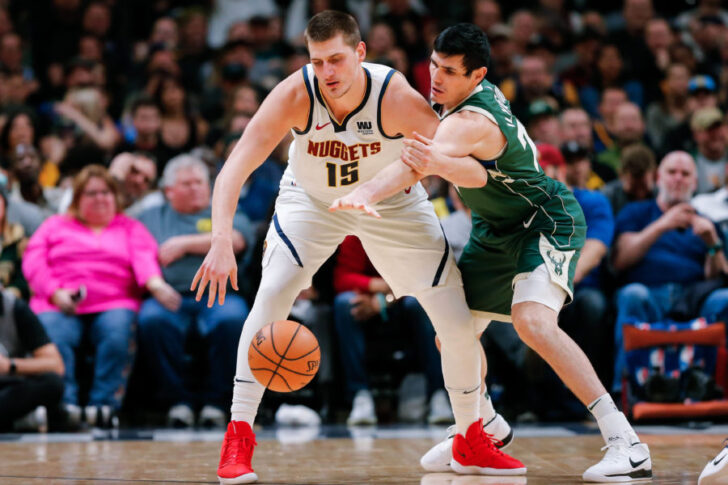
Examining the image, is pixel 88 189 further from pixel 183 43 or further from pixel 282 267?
pixel 183 43

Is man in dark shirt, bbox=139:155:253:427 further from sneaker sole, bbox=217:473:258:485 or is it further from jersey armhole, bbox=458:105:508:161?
jersey armhole, bbox=458:105:508:161

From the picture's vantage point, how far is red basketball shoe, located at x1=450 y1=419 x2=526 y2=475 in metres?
4.33

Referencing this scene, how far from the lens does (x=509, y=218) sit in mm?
4480

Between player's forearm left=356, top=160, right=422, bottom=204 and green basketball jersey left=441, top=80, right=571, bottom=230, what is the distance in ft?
1.63

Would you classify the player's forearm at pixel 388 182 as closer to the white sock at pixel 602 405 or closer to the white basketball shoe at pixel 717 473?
the white sock at pixel 602 405

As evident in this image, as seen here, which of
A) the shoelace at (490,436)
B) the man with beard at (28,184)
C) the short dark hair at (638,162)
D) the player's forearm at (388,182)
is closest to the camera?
the player's forearm at (388,182)

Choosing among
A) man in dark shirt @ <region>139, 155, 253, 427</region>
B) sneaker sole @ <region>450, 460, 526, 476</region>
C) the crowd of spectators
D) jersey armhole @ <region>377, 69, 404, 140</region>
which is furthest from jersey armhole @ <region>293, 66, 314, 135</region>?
man in dark shirt @ <region>139, 155, 253, 427</region>

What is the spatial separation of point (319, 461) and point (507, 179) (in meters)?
1.64

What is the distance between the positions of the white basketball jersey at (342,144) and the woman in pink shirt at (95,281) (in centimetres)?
266

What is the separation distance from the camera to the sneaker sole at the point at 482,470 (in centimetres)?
430

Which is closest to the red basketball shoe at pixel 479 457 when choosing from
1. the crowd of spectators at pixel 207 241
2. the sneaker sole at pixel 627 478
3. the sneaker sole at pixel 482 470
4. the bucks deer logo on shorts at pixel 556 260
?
the sneaker sole at pixel 482 470

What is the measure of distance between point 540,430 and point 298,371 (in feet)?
8.33

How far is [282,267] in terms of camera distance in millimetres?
4301

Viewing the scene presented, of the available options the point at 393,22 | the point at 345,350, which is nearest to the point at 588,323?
the point at 345,350
